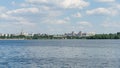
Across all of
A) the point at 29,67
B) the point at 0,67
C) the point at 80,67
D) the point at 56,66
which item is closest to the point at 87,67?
the point at 80,67

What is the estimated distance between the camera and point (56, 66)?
4197 cm

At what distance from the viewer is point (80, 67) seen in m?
41.3

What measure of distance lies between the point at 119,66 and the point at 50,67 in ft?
28.5

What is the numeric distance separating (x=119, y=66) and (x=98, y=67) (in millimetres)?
2766

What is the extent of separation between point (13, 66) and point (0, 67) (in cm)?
201

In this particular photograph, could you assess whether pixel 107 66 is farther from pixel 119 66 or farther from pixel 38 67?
pixel 38 67

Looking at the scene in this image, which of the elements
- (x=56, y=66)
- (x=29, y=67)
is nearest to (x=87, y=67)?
(x=56, y=66)

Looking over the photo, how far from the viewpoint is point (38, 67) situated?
41.5 m

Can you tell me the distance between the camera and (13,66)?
139ft

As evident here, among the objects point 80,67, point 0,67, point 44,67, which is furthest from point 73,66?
point 0,67

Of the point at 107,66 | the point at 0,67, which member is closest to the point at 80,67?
the point at 107,66

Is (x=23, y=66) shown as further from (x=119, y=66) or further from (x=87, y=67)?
(x=119, y=66)

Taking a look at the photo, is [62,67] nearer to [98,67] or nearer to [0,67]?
[98,67]

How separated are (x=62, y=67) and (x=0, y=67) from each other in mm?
7632
